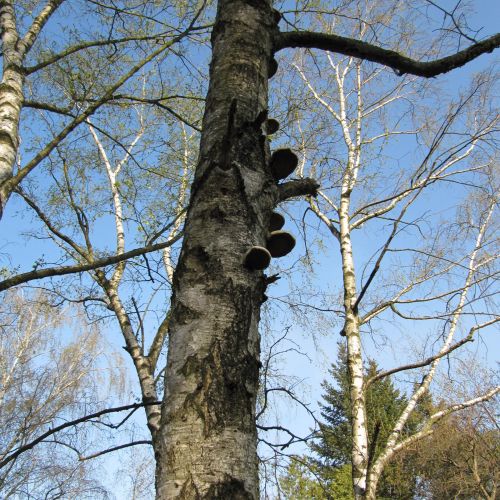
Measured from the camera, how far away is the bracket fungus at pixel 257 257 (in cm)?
148

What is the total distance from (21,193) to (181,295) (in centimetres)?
417

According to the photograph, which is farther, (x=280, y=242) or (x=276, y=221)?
(x=276, y=221)

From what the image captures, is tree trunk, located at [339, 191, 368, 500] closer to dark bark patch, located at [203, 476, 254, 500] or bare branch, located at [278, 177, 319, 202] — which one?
bare branch, located at [278, 177, 319, 202]

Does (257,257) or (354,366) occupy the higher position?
(354,366)

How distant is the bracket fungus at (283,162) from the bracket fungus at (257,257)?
59cm

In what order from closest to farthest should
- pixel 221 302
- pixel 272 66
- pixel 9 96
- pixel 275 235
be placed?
1. pixel 221 302
2. pixel 275 235
3. pixel 272 66
4. pixel 9 96

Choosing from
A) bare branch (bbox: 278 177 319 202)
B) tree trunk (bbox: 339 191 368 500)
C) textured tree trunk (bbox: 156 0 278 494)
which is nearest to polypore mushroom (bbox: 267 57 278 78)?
textured tree trunk (bbox: 156 0 278 494)

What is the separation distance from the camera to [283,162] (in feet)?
6.73

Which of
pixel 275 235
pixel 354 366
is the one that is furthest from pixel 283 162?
pixel 354 366

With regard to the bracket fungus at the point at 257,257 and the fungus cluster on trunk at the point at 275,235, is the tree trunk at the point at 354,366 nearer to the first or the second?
the fungus cluster on trunk at the point at 275,235

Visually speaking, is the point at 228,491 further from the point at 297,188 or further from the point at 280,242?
the point at 297,188

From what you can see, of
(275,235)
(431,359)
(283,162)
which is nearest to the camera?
(275,235)

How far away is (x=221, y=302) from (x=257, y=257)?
0.18 meters

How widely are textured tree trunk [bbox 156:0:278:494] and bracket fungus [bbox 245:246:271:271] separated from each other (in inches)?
0.9
